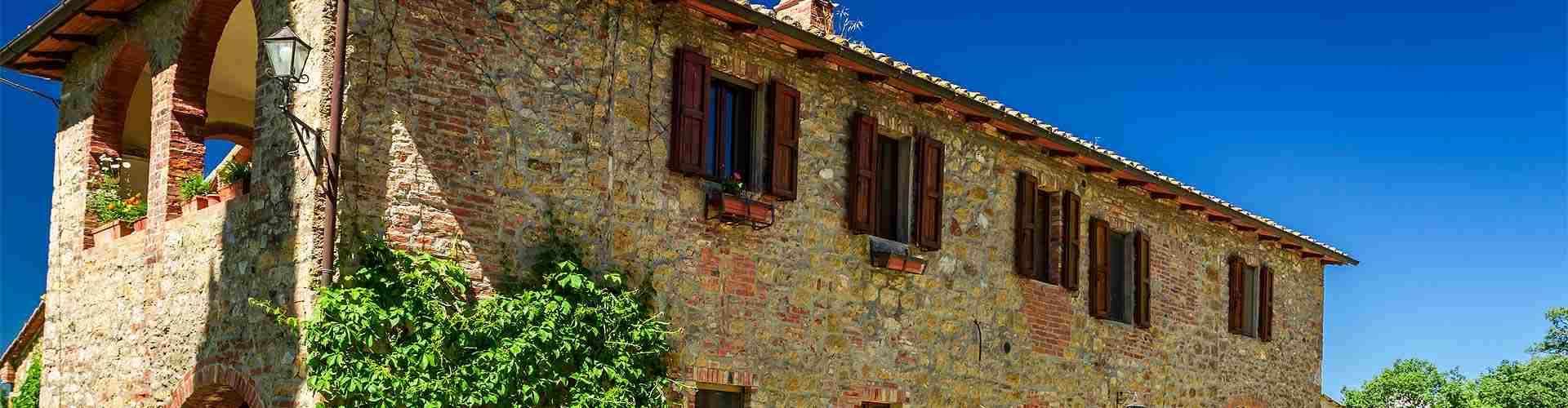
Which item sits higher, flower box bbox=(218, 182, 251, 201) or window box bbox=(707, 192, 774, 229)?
window box bbox=(707, 192, 774, 229)

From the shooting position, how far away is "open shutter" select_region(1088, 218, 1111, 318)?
1602 cm

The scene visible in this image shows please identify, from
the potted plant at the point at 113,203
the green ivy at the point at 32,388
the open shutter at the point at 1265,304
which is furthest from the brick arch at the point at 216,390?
the open shutter at the point at 1265,304

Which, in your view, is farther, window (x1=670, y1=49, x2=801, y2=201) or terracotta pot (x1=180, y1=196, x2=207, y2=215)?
window (x1=670, y1=49, x2=801, y2=201)

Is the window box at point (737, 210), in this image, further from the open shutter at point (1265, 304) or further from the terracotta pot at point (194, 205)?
the open shutter at point (1265, 304)

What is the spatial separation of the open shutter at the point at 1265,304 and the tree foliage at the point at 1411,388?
16985mm

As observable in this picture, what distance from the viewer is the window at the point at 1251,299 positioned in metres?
19.6

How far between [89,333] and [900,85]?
7270 millimetres

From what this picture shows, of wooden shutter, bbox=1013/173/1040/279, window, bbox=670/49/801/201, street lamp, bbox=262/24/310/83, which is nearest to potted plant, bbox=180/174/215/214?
street lamp, bbox=262/24/310/83

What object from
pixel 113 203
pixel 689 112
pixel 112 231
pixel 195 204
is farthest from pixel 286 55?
pixel 113 203

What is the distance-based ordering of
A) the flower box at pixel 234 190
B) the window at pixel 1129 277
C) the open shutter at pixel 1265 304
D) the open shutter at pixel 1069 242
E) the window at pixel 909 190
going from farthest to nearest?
the open shutter at pixel 1265 304
the window at pixel 1129 277
the open shutter at pixel 1069 242
the window at pixel 909 190
the flower box at pixel 234 190

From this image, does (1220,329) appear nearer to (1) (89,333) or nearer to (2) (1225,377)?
(2) (1225,377)

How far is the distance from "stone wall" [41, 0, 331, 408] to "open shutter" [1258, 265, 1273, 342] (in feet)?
47.9

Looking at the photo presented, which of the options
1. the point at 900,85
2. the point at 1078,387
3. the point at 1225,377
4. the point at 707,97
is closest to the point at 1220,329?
the point at 1225,377

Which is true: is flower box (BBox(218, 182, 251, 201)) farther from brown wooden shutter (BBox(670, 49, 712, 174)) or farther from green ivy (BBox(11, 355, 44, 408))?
green ivy (BBox(11, 355, 44, 408))
